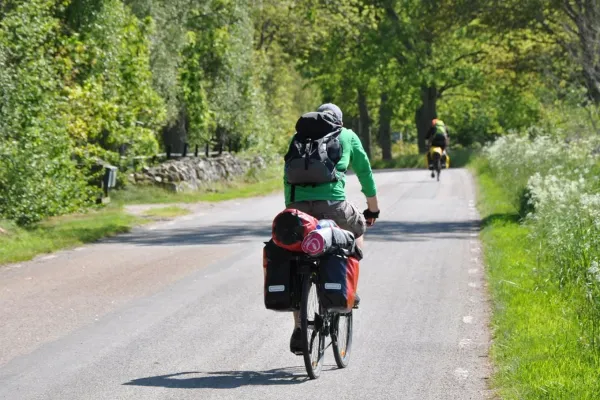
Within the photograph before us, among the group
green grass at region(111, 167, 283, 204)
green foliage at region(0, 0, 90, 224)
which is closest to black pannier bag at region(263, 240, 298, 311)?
green foliage at region(0, 0, 90, 224)

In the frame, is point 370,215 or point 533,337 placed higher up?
point 370,215

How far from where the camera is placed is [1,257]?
16.0m

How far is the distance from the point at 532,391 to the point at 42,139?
14794 mm

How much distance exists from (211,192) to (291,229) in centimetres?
2674

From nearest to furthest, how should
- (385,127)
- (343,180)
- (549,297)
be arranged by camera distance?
(343,180), (549,297), (385,127)

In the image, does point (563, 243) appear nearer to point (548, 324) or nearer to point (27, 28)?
point (548, 324)

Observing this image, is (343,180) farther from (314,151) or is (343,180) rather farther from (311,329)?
(311,329)

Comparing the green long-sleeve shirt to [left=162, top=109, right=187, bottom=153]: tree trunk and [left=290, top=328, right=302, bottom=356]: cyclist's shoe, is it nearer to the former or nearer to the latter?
[left=290, top=328, right=302, bottom=356]: cyclist's shoe

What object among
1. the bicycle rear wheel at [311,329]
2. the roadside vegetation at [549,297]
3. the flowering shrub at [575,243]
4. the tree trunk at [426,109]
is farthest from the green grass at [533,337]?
the tree trunk at [426,109]

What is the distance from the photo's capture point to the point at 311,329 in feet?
27.1

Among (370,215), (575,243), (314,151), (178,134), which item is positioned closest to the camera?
(314,151)

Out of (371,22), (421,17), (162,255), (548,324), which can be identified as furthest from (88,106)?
(371,22)

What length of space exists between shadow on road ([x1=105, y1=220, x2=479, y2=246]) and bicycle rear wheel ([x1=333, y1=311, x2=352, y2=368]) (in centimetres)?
985

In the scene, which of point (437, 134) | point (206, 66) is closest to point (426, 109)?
point (206, 66)
